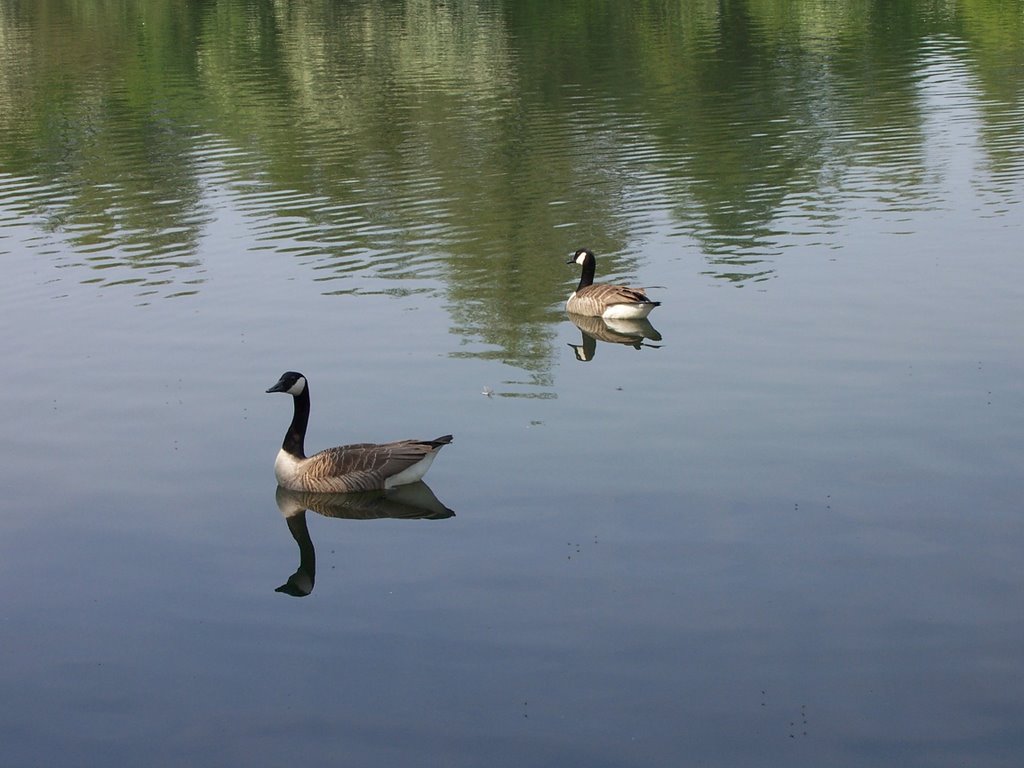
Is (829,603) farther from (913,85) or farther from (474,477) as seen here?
(913,85)

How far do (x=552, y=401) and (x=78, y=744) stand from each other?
10.5m

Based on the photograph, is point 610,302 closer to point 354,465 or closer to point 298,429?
point 298,429

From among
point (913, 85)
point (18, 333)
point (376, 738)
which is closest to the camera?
point (376, 738)

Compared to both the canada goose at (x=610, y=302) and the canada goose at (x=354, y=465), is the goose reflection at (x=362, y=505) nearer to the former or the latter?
the canada goose at (x=354, y=465)

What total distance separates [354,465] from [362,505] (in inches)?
22.6

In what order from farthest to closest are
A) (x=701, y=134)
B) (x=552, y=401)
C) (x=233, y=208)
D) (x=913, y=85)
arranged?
(x=913, y=85) → (x=701, y=134) → (x=233, y=208) → (x=552, y=401)

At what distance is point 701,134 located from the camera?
4800cm

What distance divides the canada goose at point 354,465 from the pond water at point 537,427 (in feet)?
1.14

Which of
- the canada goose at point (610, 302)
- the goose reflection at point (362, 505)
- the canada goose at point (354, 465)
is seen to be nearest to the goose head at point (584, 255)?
the canada goose at point (610, 302)

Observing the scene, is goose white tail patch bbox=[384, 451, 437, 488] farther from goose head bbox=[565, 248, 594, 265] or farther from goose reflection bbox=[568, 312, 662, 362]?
goose head bbox=[565, 248, 594, 265]

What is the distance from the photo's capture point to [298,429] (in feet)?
61.0

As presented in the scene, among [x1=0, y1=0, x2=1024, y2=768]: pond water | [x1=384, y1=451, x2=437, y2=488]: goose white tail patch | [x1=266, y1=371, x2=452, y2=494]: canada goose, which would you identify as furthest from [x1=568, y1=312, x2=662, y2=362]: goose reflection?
[x1=266, y1=371, x2=452, y2=494]: canada goose

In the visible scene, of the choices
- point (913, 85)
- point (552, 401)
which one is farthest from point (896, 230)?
point (913, 85)

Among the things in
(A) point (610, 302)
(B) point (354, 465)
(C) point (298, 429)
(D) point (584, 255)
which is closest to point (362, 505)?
(B) point (354, 465)
